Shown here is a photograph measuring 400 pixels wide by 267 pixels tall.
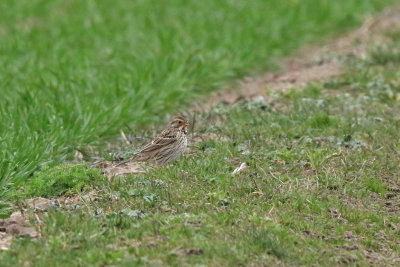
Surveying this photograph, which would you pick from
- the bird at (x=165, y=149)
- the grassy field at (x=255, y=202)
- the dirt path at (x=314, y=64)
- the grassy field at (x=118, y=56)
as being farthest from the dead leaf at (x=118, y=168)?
the dirt path at (x=314, y=64)

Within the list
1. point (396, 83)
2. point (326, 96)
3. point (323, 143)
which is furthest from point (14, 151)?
point (396, 83)

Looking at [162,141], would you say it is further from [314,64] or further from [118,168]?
[314,64]

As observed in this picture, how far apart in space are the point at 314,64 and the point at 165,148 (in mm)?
6442

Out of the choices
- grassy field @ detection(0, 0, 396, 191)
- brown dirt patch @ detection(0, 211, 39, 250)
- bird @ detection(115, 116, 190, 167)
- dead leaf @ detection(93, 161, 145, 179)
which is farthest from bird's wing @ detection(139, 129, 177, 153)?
brown dirt patch @ detection(0, 211, 39, 250)

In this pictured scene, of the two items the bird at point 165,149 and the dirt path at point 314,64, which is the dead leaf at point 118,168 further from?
the dirt path at point 314,64

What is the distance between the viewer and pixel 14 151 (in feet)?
30.2

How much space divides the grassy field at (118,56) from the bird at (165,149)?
105cm

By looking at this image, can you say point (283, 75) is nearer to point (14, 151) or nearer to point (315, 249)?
point (14, 151)

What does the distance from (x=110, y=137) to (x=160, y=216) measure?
13.4 feet

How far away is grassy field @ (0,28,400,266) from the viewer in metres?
6.41

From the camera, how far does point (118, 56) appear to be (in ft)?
48.2

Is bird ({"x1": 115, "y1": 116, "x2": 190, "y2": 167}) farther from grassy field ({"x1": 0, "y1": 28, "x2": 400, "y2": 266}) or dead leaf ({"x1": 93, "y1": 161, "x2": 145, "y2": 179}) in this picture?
grassy field ({"x1": 0, "y1": 28, "x2": 400, "y2": 266})

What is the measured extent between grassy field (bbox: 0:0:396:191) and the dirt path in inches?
11.4

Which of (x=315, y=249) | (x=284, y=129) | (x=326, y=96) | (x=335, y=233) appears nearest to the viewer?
(x=315, y=249)
